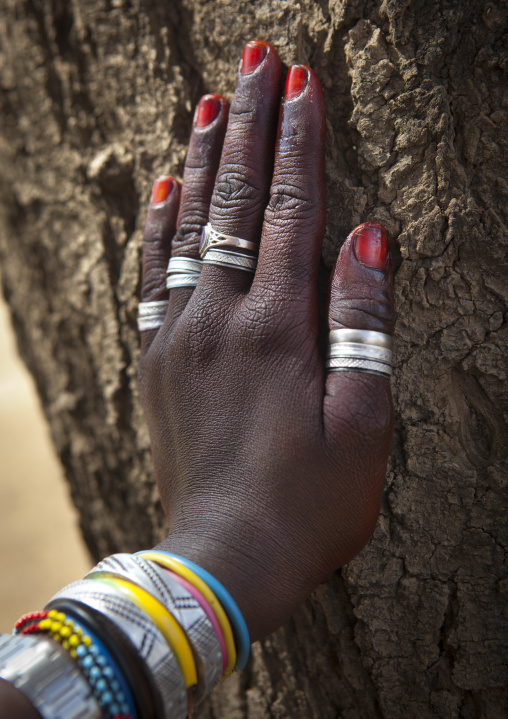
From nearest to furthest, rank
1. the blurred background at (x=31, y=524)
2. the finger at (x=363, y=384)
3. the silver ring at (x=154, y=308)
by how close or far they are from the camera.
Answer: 1. the finger at (x=363, y=384)
2. the silver ring at (x=154, y=308)
3. the blurred background at (x=31, y=524)

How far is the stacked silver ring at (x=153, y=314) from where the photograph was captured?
1.10m

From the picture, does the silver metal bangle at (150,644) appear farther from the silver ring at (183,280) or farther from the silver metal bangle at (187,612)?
the silver ring at (183,280)

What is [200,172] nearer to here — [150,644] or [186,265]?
[186,265]

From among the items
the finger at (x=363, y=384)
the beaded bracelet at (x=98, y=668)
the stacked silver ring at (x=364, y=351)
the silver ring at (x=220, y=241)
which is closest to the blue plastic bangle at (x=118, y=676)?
the beaded bracelet at (x=98, y=668)

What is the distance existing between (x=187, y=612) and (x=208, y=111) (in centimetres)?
87

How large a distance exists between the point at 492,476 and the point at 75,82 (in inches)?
51.5

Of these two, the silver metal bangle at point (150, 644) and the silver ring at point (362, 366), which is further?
the silver ring at point (362, 366)

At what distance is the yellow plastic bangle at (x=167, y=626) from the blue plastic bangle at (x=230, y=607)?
A: 68 mm

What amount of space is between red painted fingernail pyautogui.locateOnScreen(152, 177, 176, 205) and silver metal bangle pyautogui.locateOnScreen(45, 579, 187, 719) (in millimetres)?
755

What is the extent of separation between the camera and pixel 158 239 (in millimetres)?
1112

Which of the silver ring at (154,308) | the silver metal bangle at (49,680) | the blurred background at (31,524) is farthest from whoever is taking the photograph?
the blurred background at (31,524)

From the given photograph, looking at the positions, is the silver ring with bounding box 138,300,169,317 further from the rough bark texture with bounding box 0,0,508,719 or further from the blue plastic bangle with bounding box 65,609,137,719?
the blue plastic bangle with bounding box 65,609,137,719

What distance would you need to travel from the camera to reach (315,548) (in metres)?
0.86

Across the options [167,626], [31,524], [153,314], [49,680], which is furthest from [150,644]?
[31,524]
